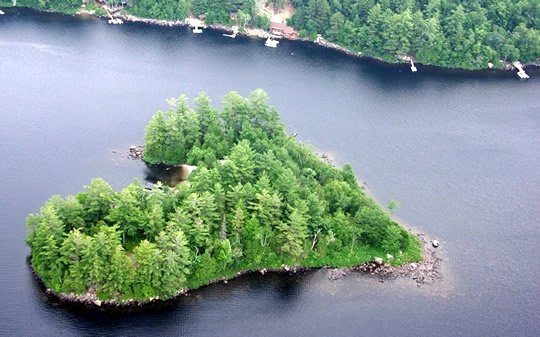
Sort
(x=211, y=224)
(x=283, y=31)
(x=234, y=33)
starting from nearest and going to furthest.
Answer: (x=211, y=224) → (x=234, y=33) → (x=283, y=31)

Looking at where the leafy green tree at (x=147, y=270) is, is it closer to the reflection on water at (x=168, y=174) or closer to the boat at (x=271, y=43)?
the reflection on water at (x=168, y=174)

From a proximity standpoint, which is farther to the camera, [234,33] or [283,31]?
[283,31]

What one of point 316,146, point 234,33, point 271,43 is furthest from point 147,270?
point 234,33

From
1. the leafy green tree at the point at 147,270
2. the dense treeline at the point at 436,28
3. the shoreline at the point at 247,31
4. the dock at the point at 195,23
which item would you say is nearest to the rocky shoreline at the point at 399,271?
the leafy green tree at the point at 147,270

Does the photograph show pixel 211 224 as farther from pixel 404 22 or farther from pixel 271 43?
pixel 404 22

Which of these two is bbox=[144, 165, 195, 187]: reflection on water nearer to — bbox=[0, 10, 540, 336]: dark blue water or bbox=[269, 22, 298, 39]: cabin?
bbox=[0, 10, 540, 336]: dark blue water

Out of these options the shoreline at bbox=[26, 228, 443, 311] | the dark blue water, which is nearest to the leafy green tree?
the shoreline at bbox=[26, 228, 443, 311]

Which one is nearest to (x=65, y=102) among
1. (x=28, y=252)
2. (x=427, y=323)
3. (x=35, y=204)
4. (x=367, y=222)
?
(x=35, y=204)
